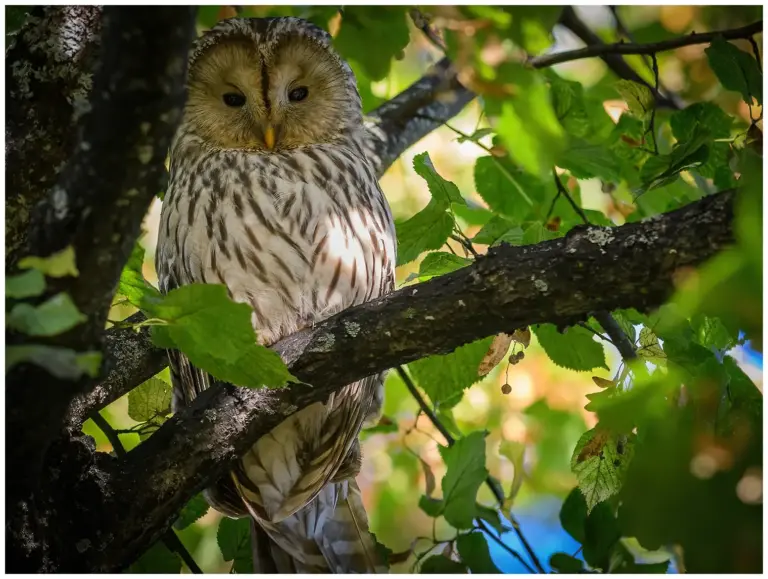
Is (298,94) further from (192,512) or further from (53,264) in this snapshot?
(53,264)

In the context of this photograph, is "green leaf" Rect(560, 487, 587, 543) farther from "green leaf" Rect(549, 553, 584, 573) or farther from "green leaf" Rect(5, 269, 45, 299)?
"green leaf" Rect(5, 269, 45, 299)

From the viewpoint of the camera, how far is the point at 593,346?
6.10ft

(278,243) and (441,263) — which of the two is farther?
(278,243)

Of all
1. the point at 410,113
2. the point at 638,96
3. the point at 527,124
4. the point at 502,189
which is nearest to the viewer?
the point at 527,124

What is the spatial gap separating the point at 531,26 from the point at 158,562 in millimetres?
1333

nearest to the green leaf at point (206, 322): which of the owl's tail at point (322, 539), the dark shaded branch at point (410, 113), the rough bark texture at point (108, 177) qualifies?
the rough bark texture at point (108, 177)

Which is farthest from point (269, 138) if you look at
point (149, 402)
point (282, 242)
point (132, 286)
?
point (132, 286)

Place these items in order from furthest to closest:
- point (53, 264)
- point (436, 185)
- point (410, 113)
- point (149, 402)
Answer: point (410, 113) → point (149, 402) → point (436, 185) → point (53, 264)

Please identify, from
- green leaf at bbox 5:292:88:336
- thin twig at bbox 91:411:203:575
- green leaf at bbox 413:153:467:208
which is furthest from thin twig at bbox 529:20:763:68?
thin twig at bbox 91:411:203:575

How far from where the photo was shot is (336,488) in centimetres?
224

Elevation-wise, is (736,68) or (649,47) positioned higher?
(649,47)

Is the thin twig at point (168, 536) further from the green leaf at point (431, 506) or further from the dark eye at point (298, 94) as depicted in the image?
the dark eye at point (298, 94)

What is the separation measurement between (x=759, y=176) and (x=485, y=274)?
0.53 metres

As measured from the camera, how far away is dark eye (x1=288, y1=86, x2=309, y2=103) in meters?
2.29
